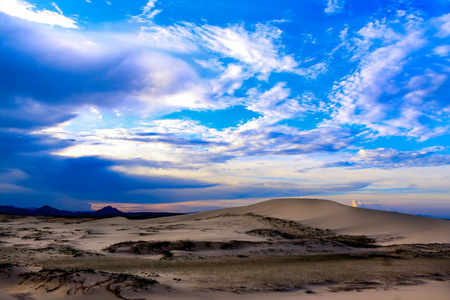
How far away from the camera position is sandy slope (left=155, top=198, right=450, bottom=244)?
63.3 feet

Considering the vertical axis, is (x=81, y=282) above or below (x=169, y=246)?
above

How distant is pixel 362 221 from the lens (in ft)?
75.7

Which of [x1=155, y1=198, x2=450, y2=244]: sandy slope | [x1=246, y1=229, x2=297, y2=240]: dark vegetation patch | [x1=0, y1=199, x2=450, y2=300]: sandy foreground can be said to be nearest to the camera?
[x1=0, y1=199, x2=450, y2=300]: sandy foreground

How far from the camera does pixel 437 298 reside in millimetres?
6590

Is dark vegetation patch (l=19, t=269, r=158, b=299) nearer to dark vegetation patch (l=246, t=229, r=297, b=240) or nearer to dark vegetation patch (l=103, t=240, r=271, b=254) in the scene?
dark vegetation patch (l=103, t=240, r=271, b=254)

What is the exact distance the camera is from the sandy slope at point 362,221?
19.3 metres

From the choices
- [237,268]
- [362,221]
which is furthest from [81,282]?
[362,221]

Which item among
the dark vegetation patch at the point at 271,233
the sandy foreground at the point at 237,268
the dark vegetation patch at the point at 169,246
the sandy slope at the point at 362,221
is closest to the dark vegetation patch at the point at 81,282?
the sandy foreground at the point at 237,268

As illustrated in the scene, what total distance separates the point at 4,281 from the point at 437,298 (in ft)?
31.3

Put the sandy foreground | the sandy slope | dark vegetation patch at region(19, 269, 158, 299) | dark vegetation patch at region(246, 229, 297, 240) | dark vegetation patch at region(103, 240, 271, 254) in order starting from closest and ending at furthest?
dark vegetation patch at region(19, 269, 158, 299) → the sandy foreground → dark vegetation patch at region(103, 240, 271, 254) → dark vegetation patch at region(246, 229, 297, 240) → the sandy slope

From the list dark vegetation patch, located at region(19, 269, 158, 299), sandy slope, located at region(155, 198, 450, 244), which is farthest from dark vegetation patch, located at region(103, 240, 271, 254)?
sandy slope, located at region(155, 198, 450, 244)

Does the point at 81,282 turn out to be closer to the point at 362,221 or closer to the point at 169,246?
the point at 169,246

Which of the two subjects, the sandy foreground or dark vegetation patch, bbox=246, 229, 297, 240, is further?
dark vegetation patch, bbox=246, 229, 297, 240

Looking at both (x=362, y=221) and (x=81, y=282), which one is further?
(x=362, y=221)
